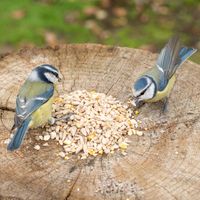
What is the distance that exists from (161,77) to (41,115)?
1.00 meters

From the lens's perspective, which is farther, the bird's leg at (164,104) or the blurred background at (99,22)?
the blurred background at (99,22)

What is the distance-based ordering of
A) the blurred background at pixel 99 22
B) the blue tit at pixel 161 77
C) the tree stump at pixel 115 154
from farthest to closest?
the blurred background at pixel 99 22, the blue tit at pixel 161 77, the tree stump at pixel 115 154

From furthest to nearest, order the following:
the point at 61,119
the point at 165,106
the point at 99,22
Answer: the point at 99,22, the point at 165,106, the point at 61,119

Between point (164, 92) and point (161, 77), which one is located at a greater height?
point (161, 77)

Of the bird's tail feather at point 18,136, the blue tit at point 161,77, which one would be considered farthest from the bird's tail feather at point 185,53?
the bird's tail feather at point 18,136

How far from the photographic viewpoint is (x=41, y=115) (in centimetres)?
371

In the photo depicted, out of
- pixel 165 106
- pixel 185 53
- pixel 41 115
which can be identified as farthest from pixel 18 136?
pixel 185 53

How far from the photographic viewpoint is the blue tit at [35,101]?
11.8 feet

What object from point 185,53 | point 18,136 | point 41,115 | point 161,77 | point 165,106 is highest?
point 185,53

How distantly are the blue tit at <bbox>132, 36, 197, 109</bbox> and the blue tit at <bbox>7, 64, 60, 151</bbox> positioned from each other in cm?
63

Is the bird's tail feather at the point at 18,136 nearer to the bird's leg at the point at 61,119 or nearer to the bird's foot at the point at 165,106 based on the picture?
the bird's leg at the point at 61,119

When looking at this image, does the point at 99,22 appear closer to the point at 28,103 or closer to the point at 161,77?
the point at 161,77

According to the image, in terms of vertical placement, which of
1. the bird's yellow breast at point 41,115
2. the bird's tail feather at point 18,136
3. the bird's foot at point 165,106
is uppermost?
the bird's foot at point 165,106

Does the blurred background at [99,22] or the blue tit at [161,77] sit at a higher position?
the blurred background at [99,22]
